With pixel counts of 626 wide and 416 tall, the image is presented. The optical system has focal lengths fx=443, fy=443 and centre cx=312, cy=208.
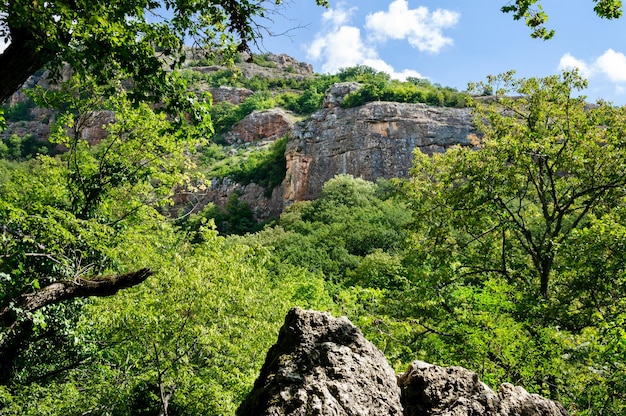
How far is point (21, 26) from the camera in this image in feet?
14.4

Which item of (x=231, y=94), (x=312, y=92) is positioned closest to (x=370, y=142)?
(x=312, y=92)

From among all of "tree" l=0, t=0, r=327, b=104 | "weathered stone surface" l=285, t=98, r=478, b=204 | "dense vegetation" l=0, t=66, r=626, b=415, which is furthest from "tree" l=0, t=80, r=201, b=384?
"weathered stone surface" l=285, t=98, r=478, b=204

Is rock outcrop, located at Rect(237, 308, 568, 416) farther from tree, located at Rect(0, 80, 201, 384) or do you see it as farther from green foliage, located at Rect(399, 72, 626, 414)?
tree, located at Rect(0, 80, 201, 384)

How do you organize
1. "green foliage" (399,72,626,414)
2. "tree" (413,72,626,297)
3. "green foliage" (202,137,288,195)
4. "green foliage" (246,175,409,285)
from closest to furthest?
"green foliage" (399,72,626,414), "tree" (413,72,626,297), "green foliage" (246,175,409,285), "green foliage" (202,137,288,195)

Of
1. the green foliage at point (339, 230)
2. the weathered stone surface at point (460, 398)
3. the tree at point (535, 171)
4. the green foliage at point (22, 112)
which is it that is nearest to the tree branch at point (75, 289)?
the weathered stone surface at point (460, 398)

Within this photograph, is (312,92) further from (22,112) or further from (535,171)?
(535,171)

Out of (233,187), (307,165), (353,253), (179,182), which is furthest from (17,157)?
(179,182)

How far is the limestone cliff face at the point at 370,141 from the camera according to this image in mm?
62312

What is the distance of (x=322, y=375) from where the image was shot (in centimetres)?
324

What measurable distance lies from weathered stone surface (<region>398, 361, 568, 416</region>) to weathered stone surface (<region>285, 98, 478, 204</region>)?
57.6 m

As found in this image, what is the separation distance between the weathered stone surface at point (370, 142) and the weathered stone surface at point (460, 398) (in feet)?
189

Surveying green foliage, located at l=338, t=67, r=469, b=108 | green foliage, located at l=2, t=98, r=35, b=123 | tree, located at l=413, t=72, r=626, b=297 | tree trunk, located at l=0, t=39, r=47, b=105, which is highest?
green foliage, located at l=338, t=67, r=469, b=108

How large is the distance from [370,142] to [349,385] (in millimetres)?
61737

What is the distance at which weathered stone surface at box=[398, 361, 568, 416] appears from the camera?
3.37 m
